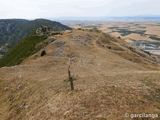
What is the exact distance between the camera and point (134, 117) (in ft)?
59.5

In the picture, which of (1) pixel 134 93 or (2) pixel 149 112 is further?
(1) pixel 134 93

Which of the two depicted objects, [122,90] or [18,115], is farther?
[18,115]

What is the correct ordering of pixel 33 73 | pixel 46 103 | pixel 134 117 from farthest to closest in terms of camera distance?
pixel 33 73 < pixel 46 103 < pixel 134 117

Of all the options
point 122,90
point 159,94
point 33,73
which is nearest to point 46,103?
point 122,90

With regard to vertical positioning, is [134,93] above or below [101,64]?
above

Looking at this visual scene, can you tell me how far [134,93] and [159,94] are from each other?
3458 mm

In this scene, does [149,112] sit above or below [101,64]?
above

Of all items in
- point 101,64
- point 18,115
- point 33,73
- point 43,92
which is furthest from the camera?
point 101,64

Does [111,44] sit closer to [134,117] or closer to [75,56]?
[75,56]

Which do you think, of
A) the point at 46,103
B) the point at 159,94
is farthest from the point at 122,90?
the point at 46,103

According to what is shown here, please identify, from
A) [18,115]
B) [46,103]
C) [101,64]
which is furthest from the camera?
[101,64]

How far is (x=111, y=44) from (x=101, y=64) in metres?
42.2

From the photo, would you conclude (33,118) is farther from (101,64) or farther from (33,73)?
(101,64)

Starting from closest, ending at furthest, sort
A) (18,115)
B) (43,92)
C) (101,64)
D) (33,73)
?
1. (18,115)
2. (43,92)
3. (33,73)
4. (101,64)
